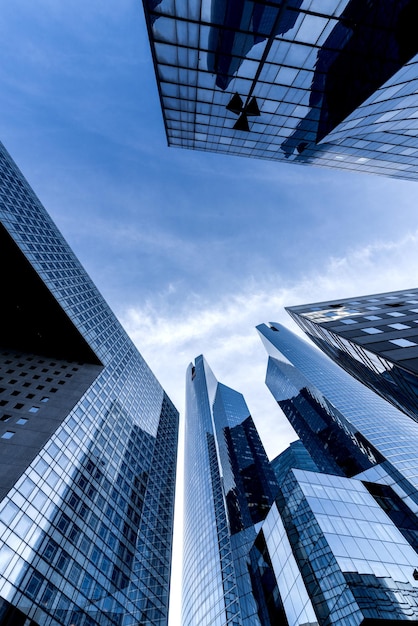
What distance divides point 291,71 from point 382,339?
1724 cm

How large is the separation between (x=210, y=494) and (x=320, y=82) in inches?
4785

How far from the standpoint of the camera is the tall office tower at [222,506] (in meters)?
64.8

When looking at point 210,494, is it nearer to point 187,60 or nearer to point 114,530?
point 114,530

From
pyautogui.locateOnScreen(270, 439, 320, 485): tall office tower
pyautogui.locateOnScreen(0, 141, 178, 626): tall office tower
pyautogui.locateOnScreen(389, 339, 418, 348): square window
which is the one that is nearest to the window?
pyautogui.locateOnScreen(0, 141, 178, 626): tall office tower

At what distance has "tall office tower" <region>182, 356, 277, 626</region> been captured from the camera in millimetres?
64750

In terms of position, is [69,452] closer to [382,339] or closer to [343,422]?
[382,339]

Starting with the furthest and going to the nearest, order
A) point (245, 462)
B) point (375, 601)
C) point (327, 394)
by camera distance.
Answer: point (245, 462) → point (327, 394) → point (375, 601)

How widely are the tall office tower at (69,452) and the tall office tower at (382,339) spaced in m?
34.8

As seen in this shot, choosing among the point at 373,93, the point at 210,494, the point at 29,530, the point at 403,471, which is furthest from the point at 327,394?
the point at 373,93

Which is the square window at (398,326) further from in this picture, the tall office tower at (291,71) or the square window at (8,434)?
the square window at (8,434)

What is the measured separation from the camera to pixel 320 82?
61.8 ft

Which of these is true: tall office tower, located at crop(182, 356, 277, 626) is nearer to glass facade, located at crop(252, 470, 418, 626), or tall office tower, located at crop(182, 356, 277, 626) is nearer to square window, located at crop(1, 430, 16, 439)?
glass facade, located at crop(252, 470, 418, 626)

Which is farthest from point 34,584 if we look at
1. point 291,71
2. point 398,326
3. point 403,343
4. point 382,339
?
point 291,71

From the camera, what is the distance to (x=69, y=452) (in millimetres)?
41938
